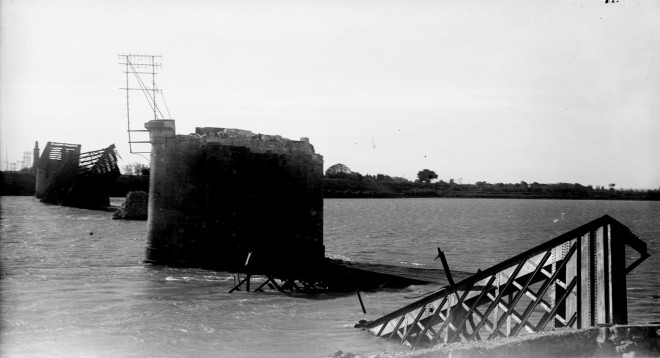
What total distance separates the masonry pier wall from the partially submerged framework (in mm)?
37593

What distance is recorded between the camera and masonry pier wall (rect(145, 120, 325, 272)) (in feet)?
66.5

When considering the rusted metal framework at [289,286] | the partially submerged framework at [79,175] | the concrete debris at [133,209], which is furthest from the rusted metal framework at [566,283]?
the partially submerged framework at [79,175]

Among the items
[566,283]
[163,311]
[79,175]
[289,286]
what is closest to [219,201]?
[289,286]

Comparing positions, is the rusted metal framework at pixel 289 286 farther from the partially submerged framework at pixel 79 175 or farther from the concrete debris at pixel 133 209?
the partially submerged framework at pixel 79 175

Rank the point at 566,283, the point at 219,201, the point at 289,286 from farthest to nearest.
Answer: the point at 219,201, the point at 289,286, the point at 566,283

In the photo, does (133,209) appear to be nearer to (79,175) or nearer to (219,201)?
(79,175)

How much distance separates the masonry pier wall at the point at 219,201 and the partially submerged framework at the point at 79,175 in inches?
1480

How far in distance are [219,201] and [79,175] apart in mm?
42473

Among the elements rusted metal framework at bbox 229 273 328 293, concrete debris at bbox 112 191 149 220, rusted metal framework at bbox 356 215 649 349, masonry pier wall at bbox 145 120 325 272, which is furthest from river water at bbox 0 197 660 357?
concrete debris at bbox 112 191 149 220

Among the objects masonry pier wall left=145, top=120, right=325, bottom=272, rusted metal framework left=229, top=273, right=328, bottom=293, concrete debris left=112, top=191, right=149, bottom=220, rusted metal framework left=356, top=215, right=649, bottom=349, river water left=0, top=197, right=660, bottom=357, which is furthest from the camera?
concrete debris left=112, top=191, right=149, bottom=220

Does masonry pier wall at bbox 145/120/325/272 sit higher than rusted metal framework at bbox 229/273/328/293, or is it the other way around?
masonry pier wall at bbox 145/120/325/272

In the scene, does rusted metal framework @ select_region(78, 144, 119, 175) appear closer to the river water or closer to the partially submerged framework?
the partially submerged framework

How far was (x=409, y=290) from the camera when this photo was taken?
18.1 m

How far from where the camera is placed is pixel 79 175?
5794 cm
